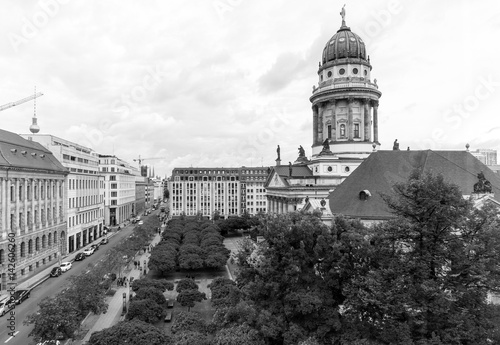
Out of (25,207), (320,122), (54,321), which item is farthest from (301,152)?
(54,321)

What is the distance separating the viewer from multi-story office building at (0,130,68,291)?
1817 inches

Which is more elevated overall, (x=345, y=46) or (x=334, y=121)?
(x=345, y=46)

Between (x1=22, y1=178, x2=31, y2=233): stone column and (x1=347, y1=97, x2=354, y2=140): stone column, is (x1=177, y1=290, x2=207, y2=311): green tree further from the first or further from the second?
(x1=347, y1=97, x2=354, y2=140): stone column

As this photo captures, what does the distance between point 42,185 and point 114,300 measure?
26.5 meters

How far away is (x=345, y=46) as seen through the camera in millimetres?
79812

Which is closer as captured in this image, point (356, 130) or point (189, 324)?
point (189, 324)

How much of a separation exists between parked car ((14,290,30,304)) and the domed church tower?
5966cm

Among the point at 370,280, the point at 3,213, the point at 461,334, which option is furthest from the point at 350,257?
the point at 3,213

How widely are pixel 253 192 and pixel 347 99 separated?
66.2 metres

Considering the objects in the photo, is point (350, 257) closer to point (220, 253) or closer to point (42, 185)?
point (220, 253)

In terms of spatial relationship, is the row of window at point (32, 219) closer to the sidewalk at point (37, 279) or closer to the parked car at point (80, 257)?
the sidewalk at point (37, 279)

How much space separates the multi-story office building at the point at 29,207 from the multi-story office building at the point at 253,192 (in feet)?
254

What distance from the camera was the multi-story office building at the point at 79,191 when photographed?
→ 68.3 m

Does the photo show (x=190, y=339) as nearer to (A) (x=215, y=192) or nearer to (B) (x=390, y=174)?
(B) (x=390, y=174)
